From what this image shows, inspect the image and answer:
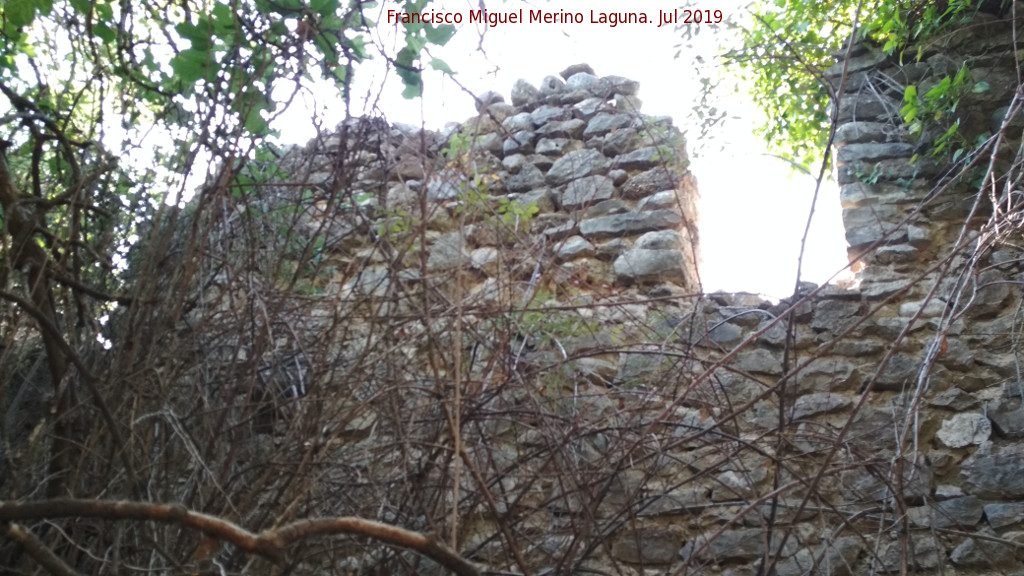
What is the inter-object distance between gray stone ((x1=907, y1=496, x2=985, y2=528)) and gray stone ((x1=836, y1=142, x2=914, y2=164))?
50.8 inches

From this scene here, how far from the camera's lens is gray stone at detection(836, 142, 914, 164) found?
9.82ft

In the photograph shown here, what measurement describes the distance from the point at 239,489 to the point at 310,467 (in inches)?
7.3

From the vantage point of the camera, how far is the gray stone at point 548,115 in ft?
11.3

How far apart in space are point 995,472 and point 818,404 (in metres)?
0.47

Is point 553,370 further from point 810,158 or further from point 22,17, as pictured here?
point 810,158

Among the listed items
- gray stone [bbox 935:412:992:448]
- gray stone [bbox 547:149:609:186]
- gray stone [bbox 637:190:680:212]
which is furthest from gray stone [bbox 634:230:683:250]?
gray stone [bbox 935:412:992:448]

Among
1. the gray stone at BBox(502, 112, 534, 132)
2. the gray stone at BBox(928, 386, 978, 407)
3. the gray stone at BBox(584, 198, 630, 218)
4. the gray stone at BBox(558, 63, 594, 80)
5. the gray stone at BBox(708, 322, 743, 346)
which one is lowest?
the gray stone at BBox(928, 386, 978, 407)

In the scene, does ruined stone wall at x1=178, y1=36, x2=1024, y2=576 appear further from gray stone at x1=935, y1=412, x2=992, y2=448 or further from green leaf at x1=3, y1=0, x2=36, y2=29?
green leaf at x1=3, y1=0, x2=36, y2=29

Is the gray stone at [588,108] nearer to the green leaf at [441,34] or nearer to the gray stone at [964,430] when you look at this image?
the green leaf at [441,34]

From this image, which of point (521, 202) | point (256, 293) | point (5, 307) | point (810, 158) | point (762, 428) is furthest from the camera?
point (810, 158)

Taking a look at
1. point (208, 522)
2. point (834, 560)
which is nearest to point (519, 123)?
point (834, 560)

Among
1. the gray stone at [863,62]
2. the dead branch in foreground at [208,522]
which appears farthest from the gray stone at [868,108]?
the dead branch in foreground at [208,522]

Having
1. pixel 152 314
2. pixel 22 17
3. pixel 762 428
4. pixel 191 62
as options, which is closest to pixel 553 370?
pixel 762 428

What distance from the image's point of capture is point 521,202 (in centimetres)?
320
